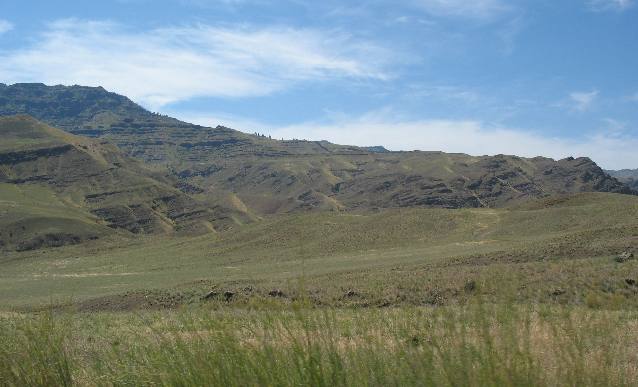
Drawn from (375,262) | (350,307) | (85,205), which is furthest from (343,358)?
(85,205)

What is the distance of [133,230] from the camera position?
160250 millimetres

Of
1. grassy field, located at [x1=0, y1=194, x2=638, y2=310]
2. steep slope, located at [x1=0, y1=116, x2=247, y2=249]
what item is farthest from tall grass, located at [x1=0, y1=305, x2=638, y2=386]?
steep slope, located at [x1=0, y1=116, x2=247, y2=249]

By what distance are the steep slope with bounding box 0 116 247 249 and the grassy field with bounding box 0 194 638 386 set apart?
146 ft

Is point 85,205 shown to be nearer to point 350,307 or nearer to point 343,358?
point 350,307

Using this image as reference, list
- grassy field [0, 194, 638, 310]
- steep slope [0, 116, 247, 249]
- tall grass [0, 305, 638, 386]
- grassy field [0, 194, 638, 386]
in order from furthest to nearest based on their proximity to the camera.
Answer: steep slope [0, 116, 247, 249]
grassy field [0, 194, 638, 310]
grassy field [0, 194, 638, 386]
tall grass [0, 305, 638, 386]

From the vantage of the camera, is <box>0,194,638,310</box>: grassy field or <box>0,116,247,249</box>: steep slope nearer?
<box>0,194,638,310</box>: grassy field

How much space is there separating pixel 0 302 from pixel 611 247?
135 feet

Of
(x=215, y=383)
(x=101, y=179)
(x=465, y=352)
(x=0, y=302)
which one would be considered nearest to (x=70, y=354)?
(x=215, y=383)

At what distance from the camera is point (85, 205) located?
580 feet

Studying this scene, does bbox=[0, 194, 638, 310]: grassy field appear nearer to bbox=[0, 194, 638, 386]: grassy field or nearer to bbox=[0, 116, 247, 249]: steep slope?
bbox=[0, 194, 638, 386]: grassy field

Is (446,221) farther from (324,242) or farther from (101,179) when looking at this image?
(101,179)

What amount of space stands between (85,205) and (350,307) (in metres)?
169

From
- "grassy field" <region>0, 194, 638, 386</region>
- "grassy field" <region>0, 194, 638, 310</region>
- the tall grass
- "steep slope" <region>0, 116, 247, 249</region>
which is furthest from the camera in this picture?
"steep slope" <region>0, 116, 247, 249</region>

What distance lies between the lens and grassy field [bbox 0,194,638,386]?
15.8 ft
